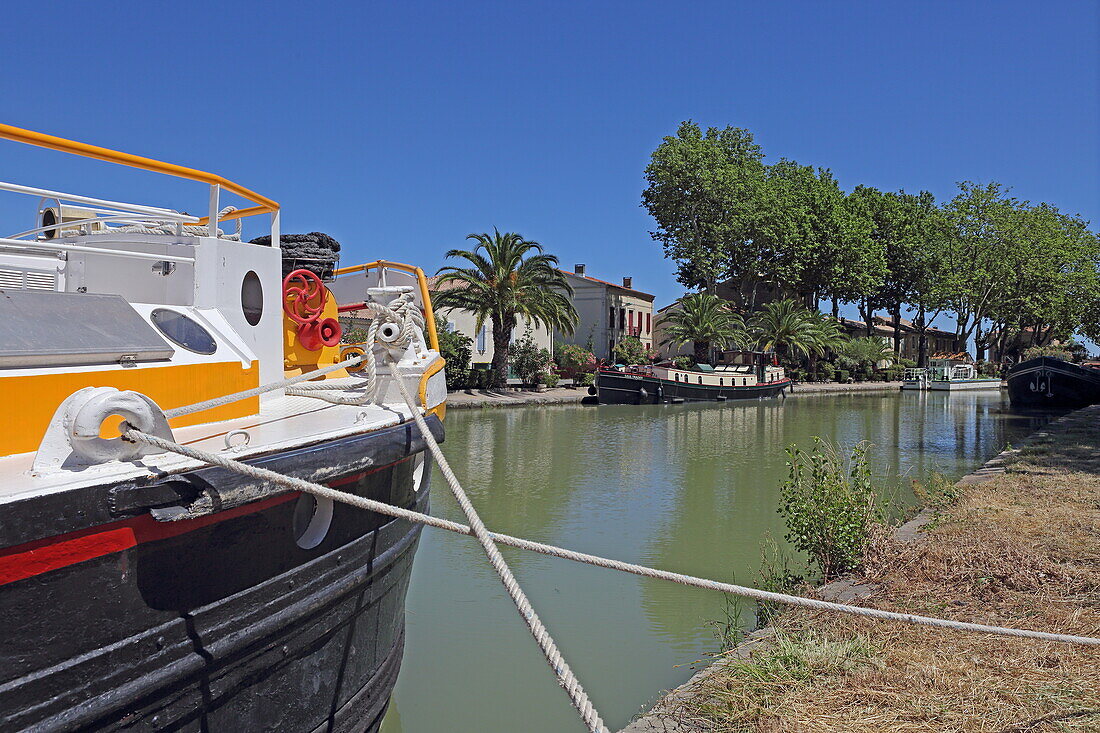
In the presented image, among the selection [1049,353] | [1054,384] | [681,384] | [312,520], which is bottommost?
[312,520]

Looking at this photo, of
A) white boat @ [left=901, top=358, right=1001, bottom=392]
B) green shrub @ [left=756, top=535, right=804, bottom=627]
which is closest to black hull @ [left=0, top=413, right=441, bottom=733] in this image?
green shrub @ [left=756, top=535, right=804, bottom=627]

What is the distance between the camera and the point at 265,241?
25.2 ft

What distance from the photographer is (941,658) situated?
4.63m

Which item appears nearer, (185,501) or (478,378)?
(185,501)

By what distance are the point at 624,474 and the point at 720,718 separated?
11428 millimetres

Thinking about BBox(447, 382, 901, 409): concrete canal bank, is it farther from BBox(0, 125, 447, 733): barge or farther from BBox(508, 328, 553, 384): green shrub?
BBox(0, 125, 447, 733): barge

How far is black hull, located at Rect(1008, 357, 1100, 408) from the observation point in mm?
30828

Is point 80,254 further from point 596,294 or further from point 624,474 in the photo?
point 596,294

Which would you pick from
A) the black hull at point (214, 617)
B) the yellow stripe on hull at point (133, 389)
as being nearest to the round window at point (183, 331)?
the yellow stripe on hull at point (133, 389)

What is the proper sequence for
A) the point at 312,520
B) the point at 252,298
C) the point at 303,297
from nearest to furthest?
1. the point at 312,520
2. the point at 252,298
3. the point at 303,297

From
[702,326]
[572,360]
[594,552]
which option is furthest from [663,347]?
[594,552]

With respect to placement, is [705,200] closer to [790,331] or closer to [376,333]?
[790,331]

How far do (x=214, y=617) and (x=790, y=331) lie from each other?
47763 millimetres

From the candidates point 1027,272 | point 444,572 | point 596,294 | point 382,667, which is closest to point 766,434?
point 444,572
